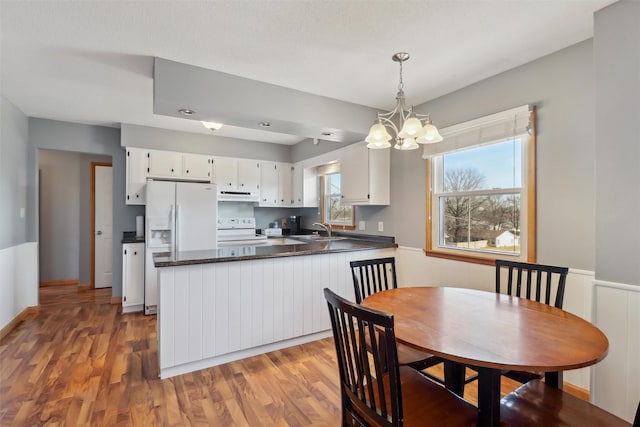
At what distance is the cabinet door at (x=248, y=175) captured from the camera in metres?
4.84

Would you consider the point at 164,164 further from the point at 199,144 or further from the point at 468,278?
the point at 468,278

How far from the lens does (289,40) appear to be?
2076 mm

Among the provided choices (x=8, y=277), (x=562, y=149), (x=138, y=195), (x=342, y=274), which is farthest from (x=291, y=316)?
(x=8, y=277)

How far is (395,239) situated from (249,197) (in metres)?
2.51

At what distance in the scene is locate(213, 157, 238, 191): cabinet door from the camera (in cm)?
464

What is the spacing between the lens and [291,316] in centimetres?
281

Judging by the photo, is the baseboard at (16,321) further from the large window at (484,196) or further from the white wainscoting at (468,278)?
the large window at (484,196)

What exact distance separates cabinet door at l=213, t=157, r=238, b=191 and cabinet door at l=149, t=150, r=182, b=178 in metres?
0.53

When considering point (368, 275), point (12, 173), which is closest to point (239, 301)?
point (368, 275)

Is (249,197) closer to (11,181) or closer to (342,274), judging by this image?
(342,274)

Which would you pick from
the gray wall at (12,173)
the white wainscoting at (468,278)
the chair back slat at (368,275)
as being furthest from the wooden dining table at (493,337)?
the gray wall at (12,173)

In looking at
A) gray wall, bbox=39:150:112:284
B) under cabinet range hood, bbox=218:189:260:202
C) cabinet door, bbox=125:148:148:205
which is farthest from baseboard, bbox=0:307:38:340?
under cabinet range hood, bbox=218:189:260:202

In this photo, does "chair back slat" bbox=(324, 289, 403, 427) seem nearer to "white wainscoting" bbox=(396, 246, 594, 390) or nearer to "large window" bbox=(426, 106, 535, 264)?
"white wainscoting" bbox=(396, 246, 594, 390)

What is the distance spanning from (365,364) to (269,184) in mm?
4256
